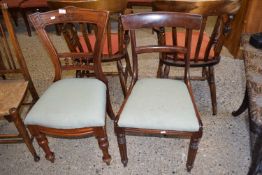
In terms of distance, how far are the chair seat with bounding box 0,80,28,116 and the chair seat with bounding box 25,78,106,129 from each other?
161 mm

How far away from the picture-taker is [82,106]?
132 cm

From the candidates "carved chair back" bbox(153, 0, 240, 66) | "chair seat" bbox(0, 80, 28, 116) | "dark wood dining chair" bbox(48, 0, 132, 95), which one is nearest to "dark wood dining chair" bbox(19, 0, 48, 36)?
"dark wood dining chair" bbox(48, 0, 132, 95)

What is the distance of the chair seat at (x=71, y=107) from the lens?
126 cm

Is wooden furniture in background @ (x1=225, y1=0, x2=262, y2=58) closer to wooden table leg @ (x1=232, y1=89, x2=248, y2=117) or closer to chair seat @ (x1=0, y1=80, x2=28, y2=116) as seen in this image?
wooden table leg @ (x1=232, y1=89, x2=248, y2=117)

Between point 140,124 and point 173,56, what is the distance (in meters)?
0.63

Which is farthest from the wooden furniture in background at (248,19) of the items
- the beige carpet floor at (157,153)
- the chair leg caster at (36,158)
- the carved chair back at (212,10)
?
the chair leg caster at (36,158)

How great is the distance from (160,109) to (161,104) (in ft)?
0.14

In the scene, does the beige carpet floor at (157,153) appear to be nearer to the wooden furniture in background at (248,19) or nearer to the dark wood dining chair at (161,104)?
the dark wood dining chair at (161,104)

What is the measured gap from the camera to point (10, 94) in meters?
1.48

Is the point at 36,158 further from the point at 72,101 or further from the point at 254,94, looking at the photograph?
the point at 254,94

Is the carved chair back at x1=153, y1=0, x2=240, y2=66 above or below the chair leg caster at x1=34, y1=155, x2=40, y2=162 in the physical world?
above

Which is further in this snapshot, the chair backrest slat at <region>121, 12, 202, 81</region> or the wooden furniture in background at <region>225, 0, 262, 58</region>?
the wooden furniture in background at <region>225, 0, 262, 58</region>

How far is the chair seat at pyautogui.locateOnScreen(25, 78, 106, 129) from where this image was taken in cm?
126

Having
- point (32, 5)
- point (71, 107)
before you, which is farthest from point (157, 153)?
point (32, 5)
